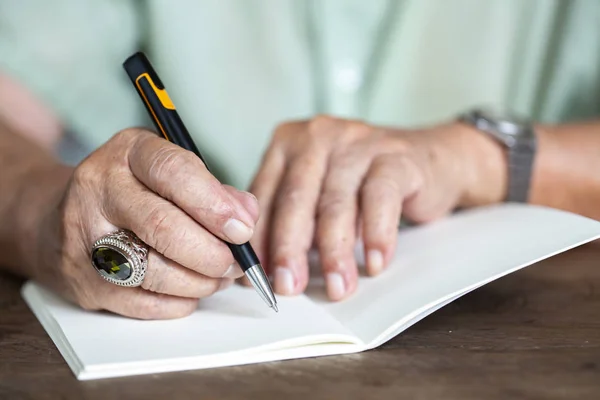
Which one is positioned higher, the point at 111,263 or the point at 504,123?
the point at 111,263

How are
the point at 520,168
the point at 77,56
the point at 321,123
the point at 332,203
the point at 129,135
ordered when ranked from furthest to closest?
the point at 77,56 → the point at 520,168 → the point at 321,123 → the point at 332,203 → the point at 129,135

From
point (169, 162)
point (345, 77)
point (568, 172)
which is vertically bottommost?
point (568, 172)

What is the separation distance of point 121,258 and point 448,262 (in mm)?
295

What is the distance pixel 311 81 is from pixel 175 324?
2.18 feet

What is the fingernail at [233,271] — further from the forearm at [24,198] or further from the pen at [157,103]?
the forearm at [24,198]

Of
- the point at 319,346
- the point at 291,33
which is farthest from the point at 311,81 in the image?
the point at 319,346

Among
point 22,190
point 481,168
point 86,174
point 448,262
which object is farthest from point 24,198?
point 481,168

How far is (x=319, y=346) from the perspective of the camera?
0.53m

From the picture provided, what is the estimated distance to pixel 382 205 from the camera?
0.69m

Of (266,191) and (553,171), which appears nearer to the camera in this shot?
(266,191)

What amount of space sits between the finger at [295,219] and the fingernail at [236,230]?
0.11 m

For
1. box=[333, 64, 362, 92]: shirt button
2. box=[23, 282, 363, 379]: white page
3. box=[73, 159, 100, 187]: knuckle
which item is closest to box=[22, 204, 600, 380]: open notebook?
box=[23, 282, 363, 379]: white page

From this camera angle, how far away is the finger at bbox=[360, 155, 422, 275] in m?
0.68

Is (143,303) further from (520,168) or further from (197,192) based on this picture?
(520,168)
